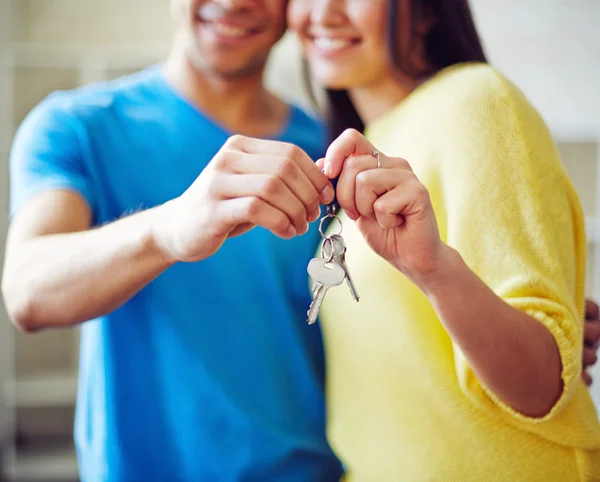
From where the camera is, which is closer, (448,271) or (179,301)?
(448,271)

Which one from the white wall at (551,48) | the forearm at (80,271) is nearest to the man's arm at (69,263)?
the forearm at (80,271)

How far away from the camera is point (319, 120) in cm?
109

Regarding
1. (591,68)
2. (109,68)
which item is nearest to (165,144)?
(109,68)

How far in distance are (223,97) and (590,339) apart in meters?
0.64

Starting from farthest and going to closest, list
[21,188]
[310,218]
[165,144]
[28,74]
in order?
[28,74] < [165,144] < [21,188] < [310,218]

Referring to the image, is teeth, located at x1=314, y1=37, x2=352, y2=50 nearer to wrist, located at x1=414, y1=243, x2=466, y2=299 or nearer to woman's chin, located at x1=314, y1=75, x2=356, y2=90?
woman's chin, located at x1=314, y1=75, x2=356, y2=90

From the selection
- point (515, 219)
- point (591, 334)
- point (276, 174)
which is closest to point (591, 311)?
point (591, 334)

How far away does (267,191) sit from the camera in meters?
0.52

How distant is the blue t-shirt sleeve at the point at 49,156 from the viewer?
2.63 feet

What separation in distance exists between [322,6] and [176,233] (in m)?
0.45

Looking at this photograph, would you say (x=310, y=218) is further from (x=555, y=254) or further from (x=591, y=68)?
(x=591, y=68)

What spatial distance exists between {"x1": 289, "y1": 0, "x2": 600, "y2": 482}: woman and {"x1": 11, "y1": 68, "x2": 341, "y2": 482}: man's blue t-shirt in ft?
0.23

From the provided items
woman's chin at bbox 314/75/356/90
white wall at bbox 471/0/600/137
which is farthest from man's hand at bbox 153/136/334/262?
white wall at bbox 471/0/600/137

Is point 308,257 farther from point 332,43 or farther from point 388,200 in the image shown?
point 388,200
